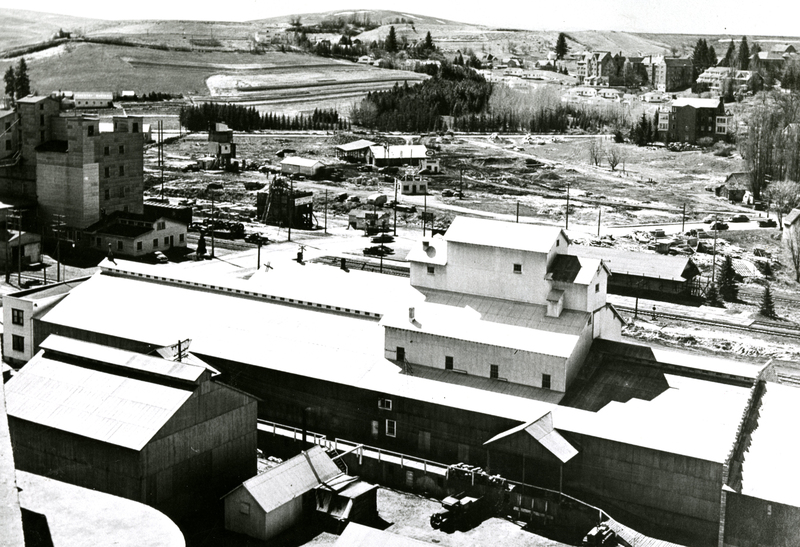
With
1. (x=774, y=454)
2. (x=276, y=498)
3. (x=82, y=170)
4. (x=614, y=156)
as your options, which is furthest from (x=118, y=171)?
(x=614, y=156)

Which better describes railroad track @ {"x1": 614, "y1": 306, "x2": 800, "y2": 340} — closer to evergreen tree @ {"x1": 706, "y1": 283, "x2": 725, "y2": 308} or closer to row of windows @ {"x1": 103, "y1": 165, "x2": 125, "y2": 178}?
evergreen tree @ {"x1": 706, "y1": 283, "x2": 725, "y2": 308}


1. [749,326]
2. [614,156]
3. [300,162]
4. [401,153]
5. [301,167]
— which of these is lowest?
[749,326]

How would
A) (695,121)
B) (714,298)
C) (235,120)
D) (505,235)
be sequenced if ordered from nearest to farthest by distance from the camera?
(505,235)
(714,298)
(695,121)
(235,120)

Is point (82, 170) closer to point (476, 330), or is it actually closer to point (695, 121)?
point (476, 330)

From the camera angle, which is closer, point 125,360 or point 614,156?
point 125,360

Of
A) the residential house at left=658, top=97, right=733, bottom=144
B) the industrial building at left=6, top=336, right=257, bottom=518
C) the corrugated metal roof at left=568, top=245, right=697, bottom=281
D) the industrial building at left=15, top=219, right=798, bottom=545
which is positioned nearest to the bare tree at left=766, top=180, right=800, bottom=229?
the corrugated metal roof at left=568, top=245, right=697, bottom=281

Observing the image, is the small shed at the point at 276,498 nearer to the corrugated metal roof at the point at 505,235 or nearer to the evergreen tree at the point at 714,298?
the corrugated metal roof at the point at 505,235

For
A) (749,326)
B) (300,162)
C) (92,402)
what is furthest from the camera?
(300,162)
